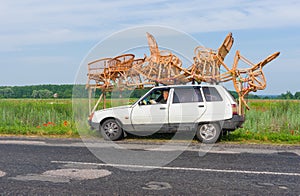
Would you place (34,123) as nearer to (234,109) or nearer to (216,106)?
(216,106)

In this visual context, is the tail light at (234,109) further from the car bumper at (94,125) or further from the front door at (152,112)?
the car bumper at (94,125)

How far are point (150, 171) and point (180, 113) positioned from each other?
443 cm

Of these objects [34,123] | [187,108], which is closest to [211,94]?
[187,108]

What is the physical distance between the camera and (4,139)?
13.3 m

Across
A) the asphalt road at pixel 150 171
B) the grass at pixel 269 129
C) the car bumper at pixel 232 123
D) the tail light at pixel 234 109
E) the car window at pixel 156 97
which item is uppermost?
the car window at pixel 156 97

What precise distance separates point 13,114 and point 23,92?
47.4 meters

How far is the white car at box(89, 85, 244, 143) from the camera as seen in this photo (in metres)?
12.0

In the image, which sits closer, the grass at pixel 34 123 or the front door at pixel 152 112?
the front door at pixel 152 112

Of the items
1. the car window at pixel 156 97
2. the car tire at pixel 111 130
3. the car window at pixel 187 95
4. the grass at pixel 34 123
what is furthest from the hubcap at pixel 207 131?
the grass at pixel 34 123

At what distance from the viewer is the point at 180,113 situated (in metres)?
12.2

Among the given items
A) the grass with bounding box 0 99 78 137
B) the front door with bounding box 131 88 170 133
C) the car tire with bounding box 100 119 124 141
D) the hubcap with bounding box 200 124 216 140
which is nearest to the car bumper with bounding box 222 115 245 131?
the hubcap with bounding box 200 124 216 140

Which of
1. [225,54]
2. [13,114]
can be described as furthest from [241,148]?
[13,114]

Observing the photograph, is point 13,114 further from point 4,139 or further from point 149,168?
point 149,168

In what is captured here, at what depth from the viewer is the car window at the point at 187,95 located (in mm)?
12250
